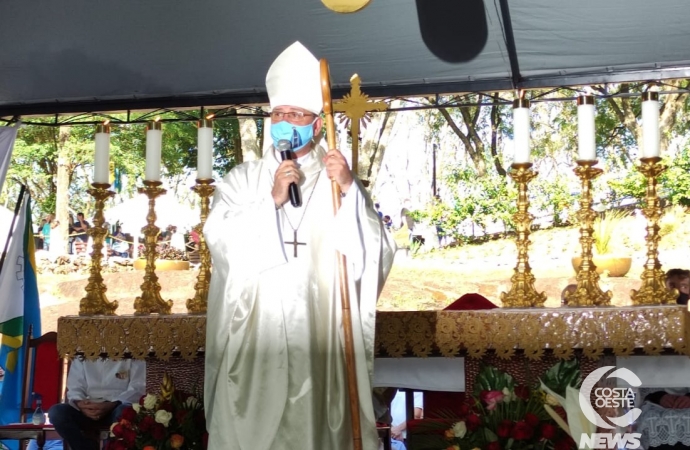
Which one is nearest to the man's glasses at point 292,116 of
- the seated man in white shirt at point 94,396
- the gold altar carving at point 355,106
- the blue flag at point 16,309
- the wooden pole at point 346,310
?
the gold altar carving at point 355,106

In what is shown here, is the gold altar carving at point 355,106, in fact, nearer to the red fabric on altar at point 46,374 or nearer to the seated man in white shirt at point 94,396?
the seated man in white shirt at point 94,396

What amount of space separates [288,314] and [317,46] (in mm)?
2902

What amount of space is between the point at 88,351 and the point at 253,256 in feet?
4.76

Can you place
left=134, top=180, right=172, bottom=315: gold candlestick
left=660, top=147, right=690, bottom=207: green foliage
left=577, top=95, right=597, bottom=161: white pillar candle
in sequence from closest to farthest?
left=577, top=95, right=597, bottom=161: white pillar candle, left=134, top=180, right=172, bottom=315: gold candlestick, left=660, top=147, right=690, bottom=207: green foliage

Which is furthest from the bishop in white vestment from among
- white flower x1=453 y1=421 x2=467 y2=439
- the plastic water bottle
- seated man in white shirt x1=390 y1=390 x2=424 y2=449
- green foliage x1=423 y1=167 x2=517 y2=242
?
green foliage x1=423 y1=167 x2=517 y2=242

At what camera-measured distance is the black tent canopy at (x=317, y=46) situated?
539 cm

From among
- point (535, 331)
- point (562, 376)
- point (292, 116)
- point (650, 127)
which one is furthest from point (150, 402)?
point (650, 127)

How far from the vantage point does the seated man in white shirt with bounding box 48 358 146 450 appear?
5.03 m

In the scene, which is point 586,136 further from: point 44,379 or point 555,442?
point 44,379

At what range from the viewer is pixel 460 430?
12.4 feet

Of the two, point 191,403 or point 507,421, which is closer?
point 507,421

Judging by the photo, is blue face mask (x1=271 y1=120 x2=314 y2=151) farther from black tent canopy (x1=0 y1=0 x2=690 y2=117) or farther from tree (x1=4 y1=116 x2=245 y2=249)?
tree (x1=4 y1=116 x2=245 y2=249)

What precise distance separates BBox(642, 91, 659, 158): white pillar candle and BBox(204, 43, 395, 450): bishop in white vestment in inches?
→ 67.2

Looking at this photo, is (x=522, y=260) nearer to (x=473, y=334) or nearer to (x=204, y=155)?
(x=473, y=334)
